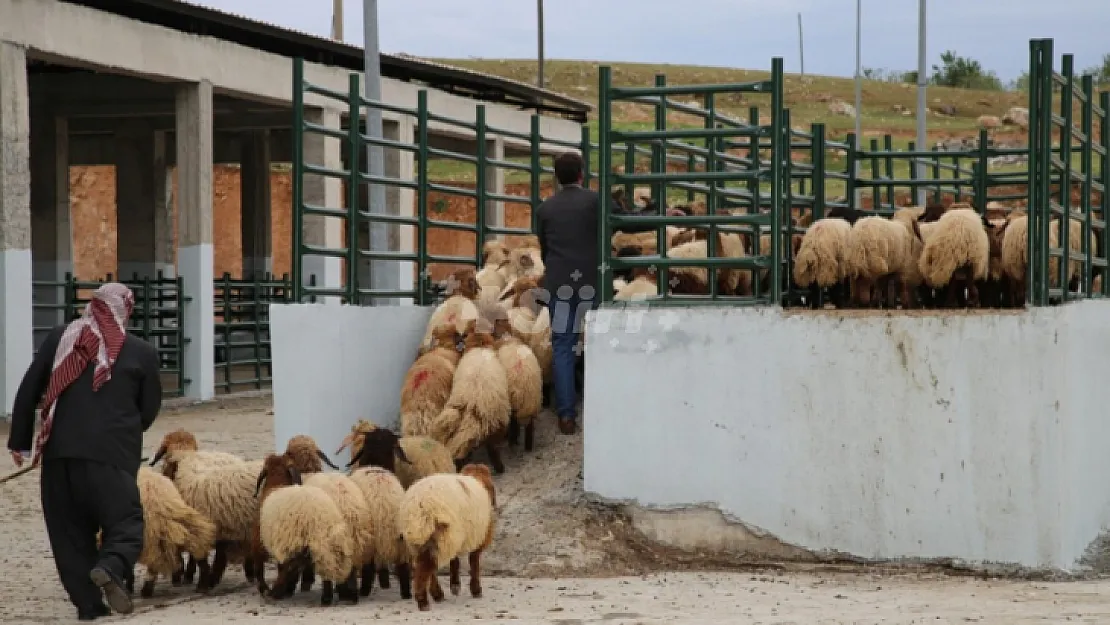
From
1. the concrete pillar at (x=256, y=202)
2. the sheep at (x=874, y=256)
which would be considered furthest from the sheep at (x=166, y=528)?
the concrete pillar at (x=256, y=202)

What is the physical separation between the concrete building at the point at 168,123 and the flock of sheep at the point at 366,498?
8947 millimetres

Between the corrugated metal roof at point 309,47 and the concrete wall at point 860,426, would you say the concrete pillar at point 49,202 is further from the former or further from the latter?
the concrete wall at point 860,426

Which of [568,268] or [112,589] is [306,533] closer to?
[112,589]

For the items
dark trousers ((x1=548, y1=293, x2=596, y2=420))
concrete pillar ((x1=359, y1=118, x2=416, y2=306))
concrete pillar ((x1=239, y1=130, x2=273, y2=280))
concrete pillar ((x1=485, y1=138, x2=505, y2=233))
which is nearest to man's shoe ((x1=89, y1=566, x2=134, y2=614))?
dark trousers ((x1=548, y1=293, x2=596, y2=420))

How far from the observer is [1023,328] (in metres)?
8.75

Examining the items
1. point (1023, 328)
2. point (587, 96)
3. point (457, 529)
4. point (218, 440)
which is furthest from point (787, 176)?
point (587, 96)

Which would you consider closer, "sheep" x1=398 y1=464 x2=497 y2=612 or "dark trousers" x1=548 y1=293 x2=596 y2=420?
"sheep" x1=398 y1=464 x2=497 y2=612

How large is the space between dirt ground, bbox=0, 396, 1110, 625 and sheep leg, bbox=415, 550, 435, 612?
83 millimetres

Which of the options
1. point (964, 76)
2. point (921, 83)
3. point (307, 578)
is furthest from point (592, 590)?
point (964, 76)

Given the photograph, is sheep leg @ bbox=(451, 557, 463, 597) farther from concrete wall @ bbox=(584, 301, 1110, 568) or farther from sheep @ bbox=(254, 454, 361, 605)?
concrete wall @ bbox=(584, 301, 1110, 568)

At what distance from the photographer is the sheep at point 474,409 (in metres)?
10.1

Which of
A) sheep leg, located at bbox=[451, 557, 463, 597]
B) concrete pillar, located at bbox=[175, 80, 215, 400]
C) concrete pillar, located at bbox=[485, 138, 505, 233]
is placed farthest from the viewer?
concrete pillar, located at bbox=[485, 138, 505, 233]

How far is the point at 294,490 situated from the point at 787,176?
4152 millimetres

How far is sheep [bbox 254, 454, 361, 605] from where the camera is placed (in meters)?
8.01
